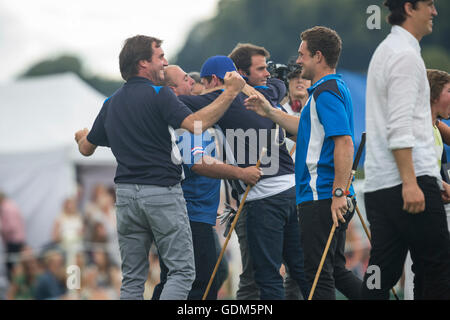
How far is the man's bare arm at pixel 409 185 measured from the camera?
3500mm

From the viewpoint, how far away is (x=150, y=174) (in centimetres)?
452

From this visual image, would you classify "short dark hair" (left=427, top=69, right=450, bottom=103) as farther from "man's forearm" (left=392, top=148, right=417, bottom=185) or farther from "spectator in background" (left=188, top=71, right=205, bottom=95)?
"spectator in background" (left=188, top=71, right=205, bottom=95)

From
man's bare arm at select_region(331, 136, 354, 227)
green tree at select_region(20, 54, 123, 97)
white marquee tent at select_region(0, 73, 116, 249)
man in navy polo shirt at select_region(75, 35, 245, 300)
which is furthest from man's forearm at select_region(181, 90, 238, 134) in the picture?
green tree at select_region(20, 54, 123, 97)

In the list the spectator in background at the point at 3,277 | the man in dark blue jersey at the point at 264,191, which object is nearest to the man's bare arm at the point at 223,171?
the man in dark blue jersey at the point at 264,191

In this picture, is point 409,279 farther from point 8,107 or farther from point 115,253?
point 8,107

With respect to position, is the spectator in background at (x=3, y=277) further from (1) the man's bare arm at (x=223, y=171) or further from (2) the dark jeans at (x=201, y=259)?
(1) the man's bare arm at (x=223, y=171)

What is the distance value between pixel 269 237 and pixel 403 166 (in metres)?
1.63

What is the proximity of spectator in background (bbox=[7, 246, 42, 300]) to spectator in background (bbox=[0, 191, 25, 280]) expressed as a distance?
0.85 meters

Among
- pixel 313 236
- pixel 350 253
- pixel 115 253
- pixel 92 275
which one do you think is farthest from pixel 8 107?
pixel 313 236

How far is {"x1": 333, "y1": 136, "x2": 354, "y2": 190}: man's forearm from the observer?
4277 mm

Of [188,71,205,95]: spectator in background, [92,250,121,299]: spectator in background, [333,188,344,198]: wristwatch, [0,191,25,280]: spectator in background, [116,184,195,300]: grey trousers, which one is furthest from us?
[0,191,25,280]: spectator in background

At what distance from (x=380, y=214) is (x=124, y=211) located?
1697 mm

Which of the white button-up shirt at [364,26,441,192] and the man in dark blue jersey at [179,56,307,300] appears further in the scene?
the man in dark blue jersey at [179,56,307,300]
